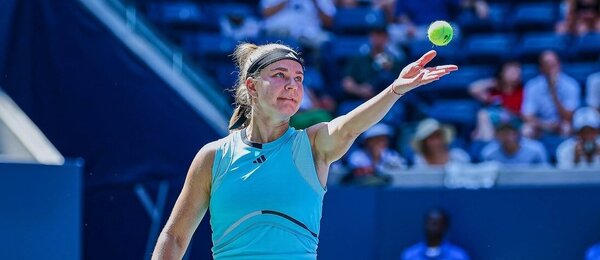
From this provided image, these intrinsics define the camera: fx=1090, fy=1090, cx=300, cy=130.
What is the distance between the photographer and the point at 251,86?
12.5ft

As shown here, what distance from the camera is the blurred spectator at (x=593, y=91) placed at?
973 centimetres

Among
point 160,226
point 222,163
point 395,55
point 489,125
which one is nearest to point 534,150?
point 489,125

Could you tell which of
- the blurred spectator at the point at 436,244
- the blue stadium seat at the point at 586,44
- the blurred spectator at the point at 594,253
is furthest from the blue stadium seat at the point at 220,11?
the blurred spectator at the point at 594,253

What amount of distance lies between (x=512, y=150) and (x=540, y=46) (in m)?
2.65

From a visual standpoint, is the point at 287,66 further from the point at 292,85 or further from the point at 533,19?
the point at 533,19

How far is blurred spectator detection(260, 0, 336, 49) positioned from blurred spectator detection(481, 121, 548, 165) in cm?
254

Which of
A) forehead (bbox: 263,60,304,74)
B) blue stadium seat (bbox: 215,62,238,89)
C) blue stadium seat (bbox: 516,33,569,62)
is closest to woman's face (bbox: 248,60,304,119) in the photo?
forehead (bbox: 263,60,304,74)

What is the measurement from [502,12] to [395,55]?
190 centimetres

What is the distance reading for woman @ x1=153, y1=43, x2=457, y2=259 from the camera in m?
3.52

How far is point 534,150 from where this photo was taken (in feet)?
28.0

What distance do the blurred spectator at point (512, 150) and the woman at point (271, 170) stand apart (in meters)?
4.97

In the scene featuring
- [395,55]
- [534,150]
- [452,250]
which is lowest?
[452,250]

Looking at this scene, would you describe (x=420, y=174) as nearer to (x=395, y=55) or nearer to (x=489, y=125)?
(x=489, y=125)

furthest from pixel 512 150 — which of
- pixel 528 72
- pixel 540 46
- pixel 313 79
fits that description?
pixel 540 46
